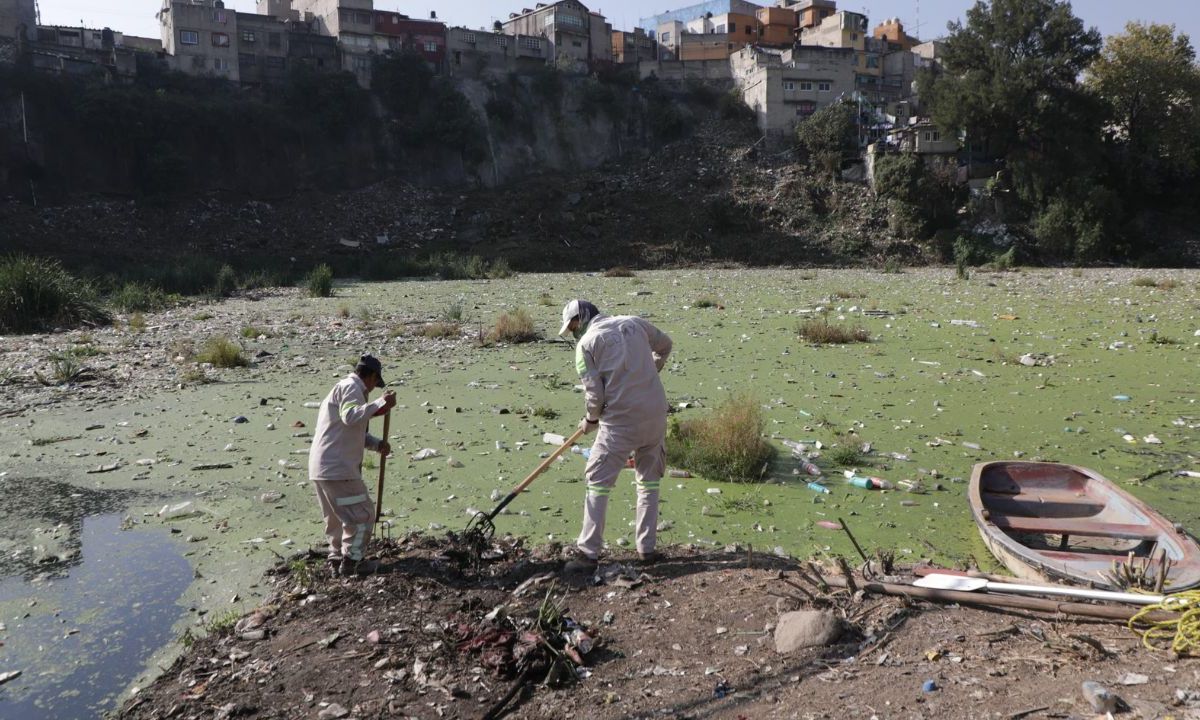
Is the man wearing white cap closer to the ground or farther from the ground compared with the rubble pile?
closer to the ground

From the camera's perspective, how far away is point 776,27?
56.5 metres

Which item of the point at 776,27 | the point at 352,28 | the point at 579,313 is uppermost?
the point at 776,27

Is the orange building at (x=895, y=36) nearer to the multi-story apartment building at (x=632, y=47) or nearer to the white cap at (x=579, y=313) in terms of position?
the multi-story apartment building at (x=632, y=47)

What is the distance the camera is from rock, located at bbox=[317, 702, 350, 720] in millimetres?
3525

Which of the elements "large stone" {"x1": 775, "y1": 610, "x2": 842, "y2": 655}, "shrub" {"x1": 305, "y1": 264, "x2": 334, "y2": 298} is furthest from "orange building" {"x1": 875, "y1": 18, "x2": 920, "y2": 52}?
"large stone" {"x1": 775, "y1": 610, "x2": 842, "y2": 655}

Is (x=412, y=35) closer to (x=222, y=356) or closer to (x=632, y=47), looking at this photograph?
(x=632, y=47)

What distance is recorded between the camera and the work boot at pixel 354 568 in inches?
Answer: 188

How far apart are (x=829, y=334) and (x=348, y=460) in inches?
353

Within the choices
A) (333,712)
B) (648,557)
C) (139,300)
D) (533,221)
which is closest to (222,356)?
(139,300)

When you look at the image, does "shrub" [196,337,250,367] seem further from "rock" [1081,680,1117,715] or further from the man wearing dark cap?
"rock" [1081,680,1117,715]

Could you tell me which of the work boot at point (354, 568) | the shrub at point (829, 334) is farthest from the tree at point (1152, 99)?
the work boot at point (354, 568)

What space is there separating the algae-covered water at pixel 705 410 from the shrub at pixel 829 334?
0.69 ft

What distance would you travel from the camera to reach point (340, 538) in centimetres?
488

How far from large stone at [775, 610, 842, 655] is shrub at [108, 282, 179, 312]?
17.7 m
